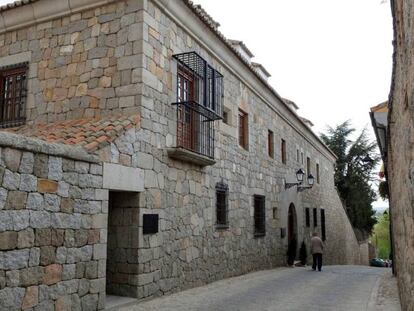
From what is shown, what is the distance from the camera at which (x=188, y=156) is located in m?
7.69

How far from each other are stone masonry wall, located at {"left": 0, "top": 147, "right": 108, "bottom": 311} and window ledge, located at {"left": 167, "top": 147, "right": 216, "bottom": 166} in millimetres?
1818

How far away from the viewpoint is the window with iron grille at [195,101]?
8.04 meters

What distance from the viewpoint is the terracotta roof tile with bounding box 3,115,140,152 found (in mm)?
5783

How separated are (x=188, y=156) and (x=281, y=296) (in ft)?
9.59

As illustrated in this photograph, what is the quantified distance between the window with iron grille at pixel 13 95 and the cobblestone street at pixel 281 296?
4251 millimetres

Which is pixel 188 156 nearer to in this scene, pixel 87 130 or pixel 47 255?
pixel 87 130

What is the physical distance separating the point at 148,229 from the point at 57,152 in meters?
2.19

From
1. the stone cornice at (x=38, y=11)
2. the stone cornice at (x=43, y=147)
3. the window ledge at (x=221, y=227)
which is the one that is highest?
the stone cornice at (x=38, y=11)

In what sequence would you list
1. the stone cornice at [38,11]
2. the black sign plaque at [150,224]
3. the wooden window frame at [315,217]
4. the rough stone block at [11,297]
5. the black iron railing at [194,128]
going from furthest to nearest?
the wooden window frame at [315,217] → the black iron railing at [194,128] → the stone cornice at [38,11] → the black sign plaque at [150,224] → the rough stone block at [11,297]

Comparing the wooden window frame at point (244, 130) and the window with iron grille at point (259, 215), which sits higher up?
the wooden window frame at point (244, 130)

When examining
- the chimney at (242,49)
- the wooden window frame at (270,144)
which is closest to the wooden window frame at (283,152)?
the wooden window frame at (270,144)

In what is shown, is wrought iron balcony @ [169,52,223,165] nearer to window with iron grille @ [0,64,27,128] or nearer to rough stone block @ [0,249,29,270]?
window with iron grille @ [0,64,27,128]

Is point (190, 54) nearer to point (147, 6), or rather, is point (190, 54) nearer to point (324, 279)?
point (147, 6)

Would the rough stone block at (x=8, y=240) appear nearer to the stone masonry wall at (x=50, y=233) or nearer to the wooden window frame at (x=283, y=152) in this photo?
the stone masonry wall at (x=50, y=233)
